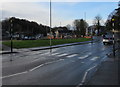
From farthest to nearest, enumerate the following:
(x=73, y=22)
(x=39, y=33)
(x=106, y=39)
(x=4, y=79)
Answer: (x=39, y=33) → (x=73, y=22) → (x=106, y=39) → (x=4, y=79)

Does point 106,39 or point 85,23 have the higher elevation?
point 85,23

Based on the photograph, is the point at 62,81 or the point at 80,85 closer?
the point at 80,85

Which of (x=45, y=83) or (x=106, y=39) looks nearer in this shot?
(x=45, y=83)

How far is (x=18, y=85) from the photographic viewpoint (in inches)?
262

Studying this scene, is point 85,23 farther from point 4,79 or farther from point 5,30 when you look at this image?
point 4,79

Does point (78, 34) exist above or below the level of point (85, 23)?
below

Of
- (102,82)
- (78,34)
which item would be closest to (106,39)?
(102,82)

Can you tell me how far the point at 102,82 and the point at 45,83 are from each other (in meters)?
2.36

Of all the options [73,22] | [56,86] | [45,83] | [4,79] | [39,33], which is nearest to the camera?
[56,86]

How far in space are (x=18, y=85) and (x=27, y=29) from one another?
377 ft

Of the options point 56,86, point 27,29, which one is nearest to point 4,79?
point 56,86

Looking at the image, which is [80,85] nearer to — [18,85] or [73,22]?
[18,85]

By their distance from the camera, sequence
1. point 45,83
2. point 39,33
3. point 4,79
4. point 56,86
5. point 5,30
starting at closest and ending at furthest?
point 56,86, point 45,83, point 4,79, point 5,30, point 39,33

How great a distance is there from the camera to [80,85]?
263 inches
